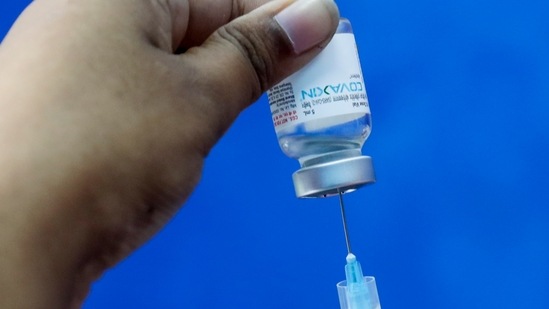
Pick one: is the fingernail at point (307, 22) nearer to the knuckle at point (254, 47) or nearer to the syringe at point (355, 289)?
the knuckle at point (254, 47)

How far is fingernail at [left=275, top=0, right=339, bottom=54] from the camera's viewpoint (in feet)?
2.33

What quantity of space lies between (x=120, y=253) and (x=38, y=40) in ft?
0.68

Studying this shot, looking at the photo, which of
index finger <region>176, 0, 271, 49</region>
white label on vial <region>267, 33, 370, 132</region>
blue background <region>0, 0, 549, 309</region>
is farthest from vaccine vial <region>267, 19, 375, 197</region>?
blue background <region>0, 0, 549, 309</region>

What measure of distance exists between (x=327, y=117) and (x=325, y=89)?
3 centimetres

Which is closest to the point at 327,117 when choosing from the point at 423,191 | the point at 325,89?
the point at 325,89

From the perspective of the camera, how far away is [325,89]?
2.49ft

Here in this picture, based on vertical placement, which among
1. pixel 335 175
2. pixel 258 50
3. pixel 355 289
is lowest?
pixel 355 289

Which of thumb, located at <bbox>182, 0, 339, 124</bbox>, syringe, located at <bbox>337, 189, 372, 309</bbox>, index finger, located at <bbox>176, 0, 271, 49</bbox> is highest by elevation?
index finger, located at <bbox>176, 0, 271, 49</bbox>

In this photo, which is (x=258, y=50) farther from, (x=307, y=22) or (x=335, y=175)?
(x=335, y=175)

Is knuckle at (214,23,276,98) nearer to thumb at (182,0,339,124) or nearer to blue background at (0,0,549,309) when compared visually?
thumb at (182,0,339,124)

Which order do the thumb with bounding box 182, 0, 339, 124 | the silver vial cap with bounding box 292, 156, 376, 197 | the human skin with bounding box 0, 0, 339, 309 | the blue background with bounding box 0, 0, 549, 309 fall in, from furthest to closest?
1. the blue background with bounding box 0, 0, 549, 309
2. the silver vial cap with bounding box 292, 156, 376, 197
3. the thumb with bounding box 182, 0, 339, 124
4. the human skin with bounding box 0, 0, 339, 309

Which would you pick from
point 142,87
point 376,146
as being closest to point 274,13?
point 142,87

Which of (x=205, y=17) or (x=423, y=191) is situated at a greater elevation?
(x=205, y=17)

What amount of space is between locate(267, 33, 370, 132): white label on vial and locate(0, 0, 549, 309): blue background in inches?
19.4
